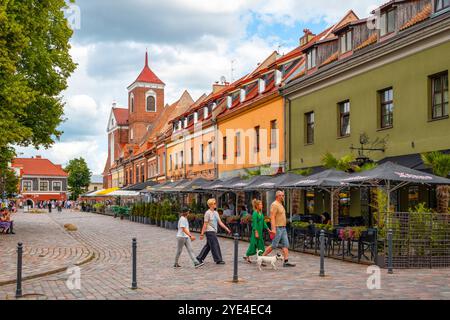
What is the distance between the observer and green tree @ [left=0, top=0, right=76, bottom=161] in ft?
71.4

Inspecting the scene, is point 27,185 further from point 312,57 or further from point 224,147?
point 312,57

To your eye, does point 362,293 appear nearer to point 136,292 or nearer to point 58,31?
point 136,292

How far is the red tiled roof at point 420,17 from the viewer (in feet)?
66.3

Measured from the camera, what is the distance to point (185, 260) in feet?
54.3

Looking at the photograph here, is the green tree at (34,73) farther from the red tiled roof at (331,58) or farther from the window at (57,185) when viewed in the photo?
the window at (57,185)

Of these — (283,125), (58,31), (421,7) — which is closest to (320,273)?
(421,7)

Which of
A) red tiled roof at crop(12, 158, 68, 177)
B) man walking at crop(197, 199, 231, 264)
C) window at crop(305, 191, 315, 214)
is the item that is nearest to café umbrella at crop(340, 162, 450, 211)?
man walking at crop(197, 199, 231, 264)

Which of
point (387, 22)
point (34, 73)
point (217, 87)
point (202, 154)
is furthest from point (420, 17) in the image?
point (217, 87)

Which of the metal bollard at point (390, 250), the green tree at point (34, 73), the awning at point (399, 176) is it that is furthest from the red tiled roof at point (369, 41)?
the green tree at point (34, 73)

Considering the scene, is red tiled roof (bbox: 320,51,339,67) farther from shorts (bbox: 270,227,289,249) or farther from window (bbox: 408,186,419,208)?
shorts (bbox: 270,227,289,249)

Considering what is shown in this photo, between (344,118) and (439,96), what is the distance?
604 cm

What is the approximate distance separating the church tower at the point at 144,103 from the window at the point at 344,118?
6511 centimetres

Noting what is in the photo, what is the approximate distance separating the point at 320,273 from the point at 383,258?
234 centimetres

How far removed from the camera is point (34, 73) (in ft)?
90.3
